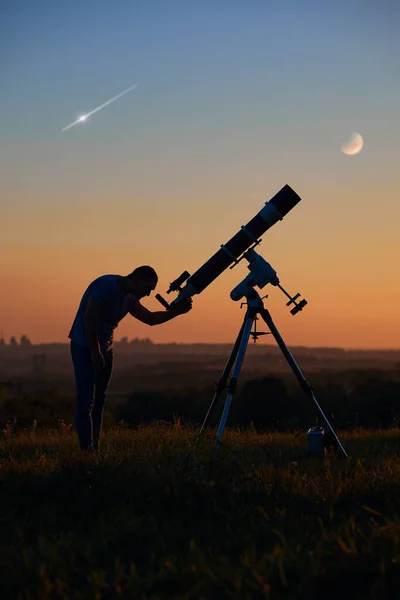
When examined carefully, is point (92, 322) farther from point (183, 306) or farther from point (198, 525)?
point (198, 525)

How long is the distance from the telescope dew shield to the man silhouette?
0.66 m

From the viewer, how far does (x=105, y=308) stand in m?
8.98

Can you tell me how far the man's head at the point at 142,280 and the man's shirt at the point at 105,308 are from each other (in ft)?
0.50

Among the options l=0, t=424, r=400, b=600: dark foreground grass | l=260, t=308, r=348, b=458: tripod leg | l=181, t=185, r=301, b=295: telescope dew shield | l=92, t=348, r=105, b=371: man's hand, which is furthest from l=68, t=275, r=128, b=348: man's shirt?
l=260, t=308, r=348, b=458: tripod leg

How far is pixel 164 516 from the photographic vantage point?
21.2 feet

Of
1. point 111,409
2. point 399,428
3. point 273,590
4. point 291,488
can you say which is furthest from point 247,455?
point 111,409

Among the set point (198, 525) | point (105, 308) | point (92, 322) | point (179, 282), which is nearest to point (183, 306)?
point (179, 282)

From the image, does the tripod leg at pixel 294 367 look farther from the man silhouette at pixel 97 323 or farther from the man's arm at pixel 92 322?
the man's arm at pixel 92 322

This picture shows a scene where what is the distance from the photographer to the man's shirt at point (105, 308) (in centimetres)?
892

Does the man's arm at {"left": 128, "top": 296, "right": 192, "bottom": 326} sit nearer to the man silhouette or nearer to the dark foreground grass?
the man silhouette

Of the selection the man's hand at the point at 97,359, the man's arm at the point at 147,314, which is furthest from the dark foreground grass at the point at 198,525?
the man's arm at the point at 147,314

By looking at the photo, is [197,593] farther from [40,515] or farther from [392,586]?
[40,515]

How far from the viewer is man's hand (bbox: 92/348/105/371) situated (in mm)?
8703

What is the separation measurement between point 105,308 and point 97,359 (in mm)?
670
